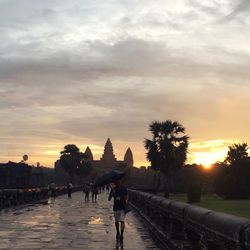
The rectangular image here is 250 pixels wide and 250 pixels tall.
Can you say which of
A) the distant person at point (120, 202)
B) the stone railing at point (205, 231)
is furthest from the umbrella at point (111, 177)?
the stone railing at point (205, 231)

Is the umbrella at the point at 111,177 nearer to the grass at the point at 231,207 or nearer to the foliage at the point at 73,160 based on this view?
the grass at the point at 231,207

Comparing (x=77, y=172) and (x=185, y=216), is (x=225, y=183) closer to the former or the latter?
(x=185, y=216)

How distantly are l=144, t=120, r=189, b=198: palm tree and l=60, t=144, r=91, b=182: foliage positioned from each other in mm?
78282

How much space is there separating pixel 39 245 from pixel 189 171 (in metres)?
80.9

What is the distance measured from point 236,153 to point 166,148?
11632 mm

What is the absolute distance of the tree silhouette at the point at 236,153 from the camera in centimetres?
6939

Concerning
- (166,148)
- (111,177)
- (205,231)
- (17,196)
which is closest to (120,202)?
(111,177)

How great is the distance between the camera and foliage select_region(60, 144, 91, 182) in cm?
14238

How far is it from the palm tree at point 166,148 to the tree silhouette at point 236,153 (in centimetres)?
761

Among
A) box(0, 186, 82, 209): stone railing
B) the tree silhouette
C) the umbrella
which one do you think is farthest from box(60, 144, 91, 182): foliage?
the umbrella

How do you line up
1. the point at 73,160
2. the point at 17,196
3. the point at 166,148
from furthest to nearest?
the point at 73,160 < the point at 166,148 < the point at 17,196

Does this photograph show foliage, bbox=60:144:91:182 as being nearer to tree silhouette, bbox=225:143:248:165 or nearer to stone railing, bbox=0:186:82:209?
tree silhouette, bbox=225:143:248:165

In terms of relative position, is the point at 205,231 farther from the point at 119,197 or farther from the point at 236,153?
the point at 236,153

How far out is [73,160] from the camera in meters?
145
